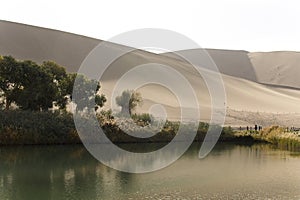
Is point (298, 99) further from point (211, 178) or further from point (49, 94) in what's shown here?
point (211, 178)

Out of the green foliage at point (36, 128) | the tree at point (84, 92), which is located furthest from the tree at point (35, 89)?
the tree at point (84, 92)

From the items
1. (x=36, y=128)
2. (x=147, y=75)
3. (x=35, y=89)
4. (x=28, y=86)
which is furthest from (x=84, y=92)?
(x=147, y=75)

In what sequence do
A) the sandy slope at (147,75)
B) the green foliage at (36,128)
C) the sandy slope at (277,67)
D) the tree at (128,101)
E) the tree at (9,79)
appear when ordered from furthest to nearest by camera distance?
the sandy slope at (277,67) < the sandy slope at (147,75) < the tree at (128,101) < the tree at (9,79) < the green foliage at (36,128)

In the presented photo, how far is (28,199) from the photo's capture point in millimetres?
16812

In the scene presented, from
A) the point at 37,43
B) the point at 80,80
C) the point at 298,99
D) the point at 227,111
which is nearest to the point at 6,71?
the point at 80,80

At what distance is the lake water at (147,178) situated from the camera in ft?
60.0

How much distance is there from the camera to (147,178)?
22141mm

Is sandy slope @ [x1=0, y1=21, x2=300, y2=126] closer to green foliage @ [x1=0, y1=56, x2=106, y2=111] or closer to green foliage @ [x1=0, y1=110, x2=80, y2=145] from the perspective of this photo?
green foliage @ [x1=0, y1=56, x2=106, y2=111]

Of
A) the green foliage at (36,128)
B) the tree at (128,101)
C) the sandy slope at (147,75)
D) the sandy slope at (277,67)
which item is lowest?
the green foliage at (36,128)

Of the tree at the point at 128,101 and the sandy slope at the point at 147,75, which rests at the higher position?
the sandy slope at the point at 147,75

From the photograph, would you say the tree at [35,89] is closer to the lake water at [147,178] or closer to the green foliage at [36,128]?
the green foliage at [36,128]

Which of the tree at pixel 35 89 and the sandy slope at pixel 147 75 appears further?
the sandy slope at pixel 147 75

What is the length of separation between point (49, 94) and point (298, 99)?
62.0 meters

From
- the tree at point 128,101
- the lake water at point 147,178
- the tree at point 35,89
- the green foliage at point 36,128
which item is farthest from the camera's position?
the tree at point 128,101
